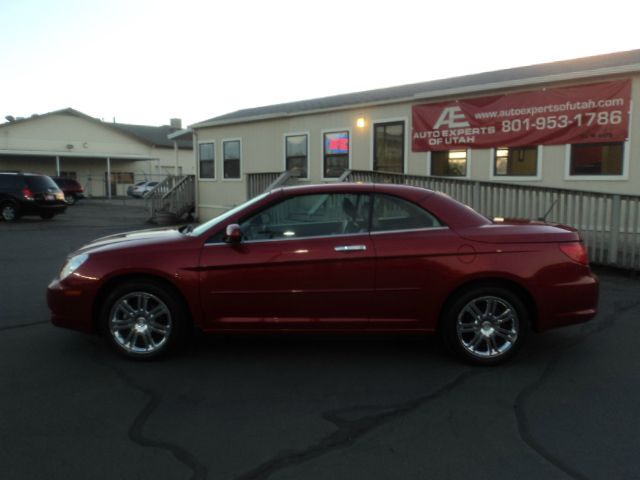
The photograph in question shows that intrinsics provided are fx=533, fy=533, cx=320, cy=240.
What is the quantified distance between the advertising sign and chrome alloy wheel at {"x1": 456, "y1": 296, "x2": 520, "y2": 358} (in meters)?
7.23

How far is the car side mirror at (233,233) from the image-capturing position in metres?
4.32

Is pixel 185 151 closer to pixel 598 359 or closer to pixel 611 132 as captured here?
pixel 611 132

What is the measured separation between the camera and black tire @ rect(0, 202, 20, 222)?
59.0 ft

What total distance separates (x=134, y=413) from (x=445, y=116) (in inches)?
410

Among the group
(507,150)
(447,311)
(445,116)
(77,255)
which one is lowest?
(447,311)

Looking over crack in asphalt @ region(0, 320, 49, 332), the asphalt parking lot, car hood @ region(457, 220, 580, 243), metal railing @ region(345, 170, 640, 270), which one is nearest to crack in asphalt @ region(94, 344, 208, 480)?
the asphalt parking lot

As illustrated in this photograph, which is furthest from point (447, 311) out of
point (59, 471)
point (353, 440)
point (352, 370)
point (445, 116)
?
point (445, 116)

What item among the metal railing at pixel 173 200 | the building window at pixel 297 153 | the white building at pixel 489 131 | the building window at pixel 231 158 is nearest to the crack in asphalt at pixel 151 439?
the white building at pixel 489 131

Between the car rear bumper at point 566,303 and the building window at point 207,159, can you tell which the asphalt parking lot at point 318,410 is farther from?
the building window at point 207,159

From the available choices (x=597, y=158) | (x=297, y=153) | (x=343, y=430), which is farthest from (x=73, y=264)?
(x=297, y=153)

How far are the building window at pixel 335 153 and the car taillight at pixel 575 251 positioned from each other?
10.0 m

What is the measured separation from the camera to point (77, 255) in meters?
4.62

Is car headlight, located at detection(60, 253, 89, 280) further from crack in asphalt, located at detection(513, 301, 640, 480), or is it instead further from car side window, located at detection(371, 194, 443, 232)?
crack in asphalt, located at detection(513, 301, 640, 480)

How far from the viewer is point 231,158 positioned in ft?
57.8
